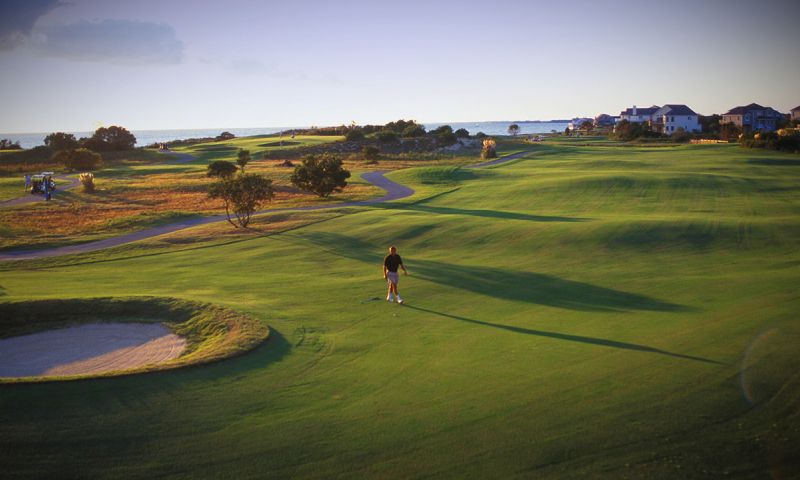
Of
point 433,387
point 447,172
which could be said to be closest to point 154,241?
point 433,387

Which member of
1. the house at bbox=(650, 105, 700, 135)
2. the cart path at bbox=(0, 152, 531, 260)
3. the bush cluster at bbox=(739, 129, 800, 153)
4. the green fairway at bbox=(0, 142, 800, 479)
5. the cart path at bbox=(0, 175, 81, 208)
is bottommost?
the green fairway at bbox=(0, 142, 800, 479)

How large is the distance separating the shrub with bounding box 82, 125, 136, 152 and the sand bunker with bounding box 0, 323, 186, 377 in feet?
393

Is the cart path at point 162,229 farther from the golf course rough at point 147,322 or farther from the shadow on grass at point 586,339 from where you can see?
the shadow on grass at point 586,339

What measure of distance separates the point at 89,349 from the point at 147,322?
253cm

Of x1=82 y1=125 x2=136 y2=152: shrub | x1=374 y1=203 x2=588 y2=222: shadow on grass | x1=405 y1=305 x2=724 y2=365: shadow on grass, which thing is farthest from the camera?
x1=82 y1=125 x2=136 y2=152: shrub

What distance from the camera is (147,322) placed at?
21922 mm

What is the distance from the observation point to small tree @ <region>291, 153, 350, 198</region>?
59.7 meters

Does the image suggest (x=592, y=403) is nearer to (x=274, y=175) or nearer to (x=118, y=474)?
(x=118, y=474)

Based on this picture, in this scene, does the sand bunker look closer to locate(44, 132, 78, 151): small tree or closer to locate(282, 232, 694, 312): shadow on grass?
locate(282, 232, 694, 312): shadow on grass

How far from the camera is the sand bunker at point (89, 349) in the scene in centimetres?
1802

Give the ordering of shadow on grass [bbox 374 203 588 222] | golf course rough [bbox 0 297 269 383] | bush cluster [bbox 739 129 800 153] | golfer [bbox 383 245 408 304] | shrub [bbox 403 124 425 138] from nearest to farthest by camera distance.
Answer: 1. golf course rough [bbox 0 297 269 383]
2. golfer [bbox 383 245 408 304]
3. shadow on grass [bbox 374 203 588 222]
4. bush cluster [bbox 739 129 800 153]
5. shrub [bbox 403 124 425 138]

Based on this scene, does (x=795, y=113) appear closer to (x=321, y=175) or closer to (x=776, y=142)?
(x=776, y=142)

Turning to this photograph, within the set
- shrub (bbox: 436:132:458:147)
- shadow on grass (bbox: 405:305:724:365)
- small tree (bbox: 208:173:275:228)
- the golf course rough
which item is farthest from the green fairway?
shrub (bbox: 436:132:458:147)

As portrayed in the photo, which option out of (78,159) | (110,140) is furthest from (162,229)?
(110,140)
